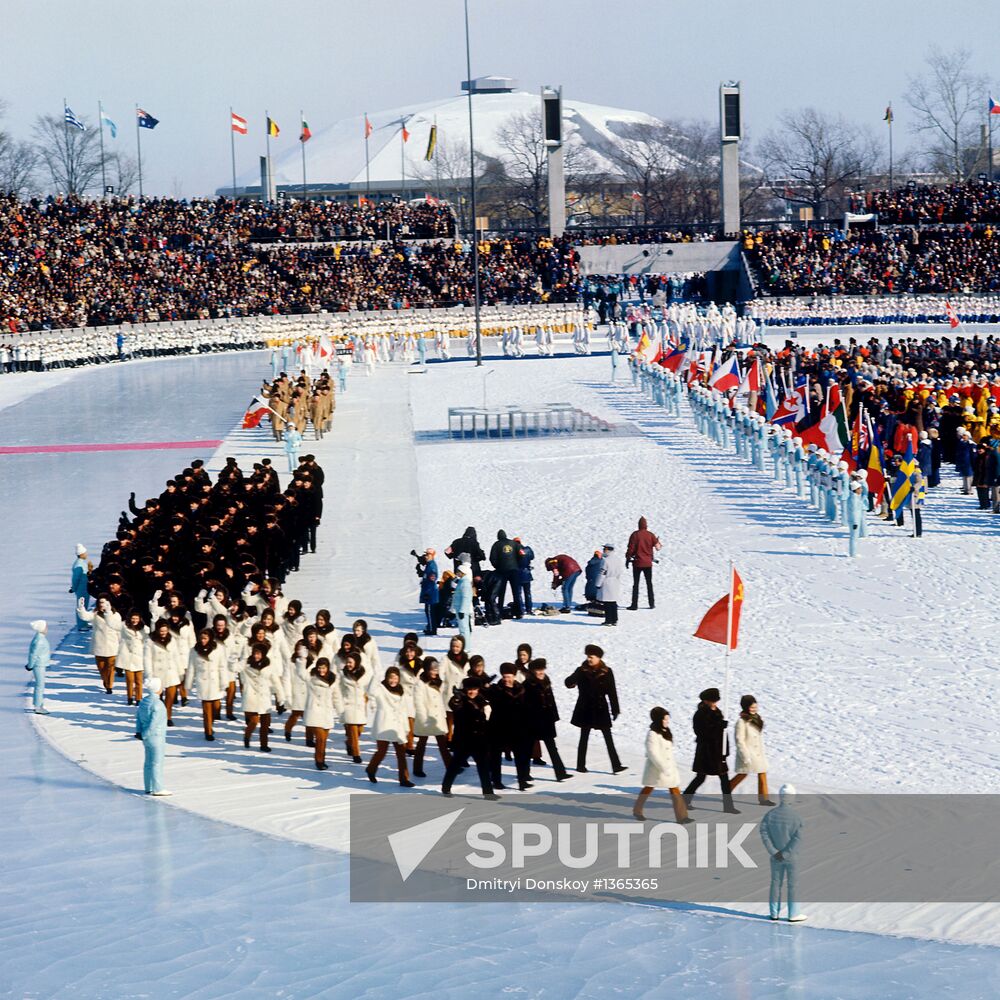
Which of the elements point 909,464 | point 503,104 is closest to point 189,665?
point 909,464

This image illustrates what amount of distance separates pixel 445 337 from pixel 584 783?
1633 inches

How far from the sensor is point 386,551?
69.8 feet

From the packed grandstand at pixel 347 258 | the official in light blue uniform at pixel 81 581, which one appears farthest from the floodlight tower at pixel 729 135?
the official in light blue uniform at pixel 81 581

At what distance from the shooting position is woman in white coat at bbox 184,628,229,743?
1359 cm

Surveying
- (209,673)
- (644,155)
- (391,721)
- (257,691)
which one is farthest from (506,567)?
(644,155)

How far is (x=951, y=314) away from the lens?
56.0m

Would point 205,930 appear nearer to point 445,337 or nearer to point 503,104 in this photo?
point 445,337

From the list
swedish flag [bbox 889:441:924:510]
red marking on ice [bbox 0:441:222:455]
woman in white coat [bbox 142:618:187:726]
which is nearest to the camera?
woman in white coat [bbox 142:618:187:726]

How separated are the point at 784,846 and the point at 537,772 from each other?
3.35 metres

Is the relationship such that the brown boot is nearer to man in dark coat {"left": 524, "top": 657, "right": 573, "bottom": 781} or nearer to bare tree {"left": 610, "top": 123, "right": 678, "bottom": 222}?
man in dark coat {"left": 524, "top": 657, "right": 573, "bottom": 781}

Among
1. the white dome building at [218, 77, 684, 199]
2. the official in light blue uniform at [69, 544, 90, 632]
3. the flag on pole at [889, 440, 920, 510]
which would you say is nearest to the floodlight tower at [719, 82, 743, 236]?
the flag on pole at [889, 440, 920, 510]

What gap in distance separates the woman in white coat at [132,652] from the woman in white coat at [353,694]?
234cm

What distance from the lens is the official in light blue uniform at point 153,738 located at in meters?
12.1

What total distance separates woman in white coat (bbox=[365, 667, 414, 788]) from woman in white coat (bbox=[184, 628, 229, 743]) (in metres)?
1.89
